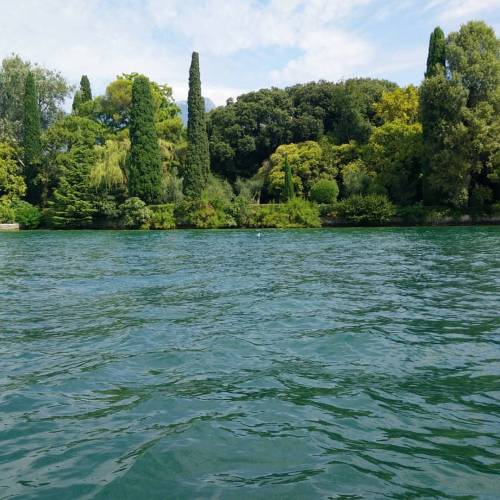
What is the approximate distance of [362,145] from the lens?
42.1 m

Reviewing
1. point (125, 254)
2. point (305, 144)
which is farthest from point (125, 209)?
point (125, 254)

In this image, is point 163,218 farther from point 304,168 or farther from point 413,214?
point 413,214

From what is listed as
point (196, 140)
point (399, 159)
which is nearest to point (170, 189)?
point (196, 140)

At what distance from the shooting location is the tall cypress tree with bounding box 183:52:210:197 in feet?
129

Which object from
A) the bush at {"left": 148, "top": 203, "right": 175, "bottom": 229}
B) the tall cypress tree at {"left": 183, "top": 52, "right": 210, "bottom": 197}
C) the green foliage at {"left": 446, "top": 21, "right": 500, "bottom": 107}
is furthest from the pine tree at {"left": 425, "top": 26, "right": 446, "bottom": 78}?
the bush at {"left": 148, "top": 203, "right": 175, "bottom": 229}

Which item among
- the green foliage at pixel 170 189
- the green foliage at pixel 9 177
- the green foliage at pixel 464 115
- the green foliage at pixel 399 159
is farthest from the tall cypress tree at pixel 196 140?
the green foliage at pixel 464 115

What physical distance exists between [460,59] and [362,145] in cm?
1159

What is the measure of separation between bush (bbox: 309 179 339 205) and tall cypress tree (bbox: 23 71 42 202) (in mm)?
23203

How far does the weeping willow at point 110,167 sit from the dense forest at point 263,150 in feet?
0.33

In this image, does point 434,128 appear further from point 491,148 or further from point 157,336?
point 157,336

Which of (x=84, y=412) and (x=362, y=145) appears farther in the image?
(x=362, y=145)

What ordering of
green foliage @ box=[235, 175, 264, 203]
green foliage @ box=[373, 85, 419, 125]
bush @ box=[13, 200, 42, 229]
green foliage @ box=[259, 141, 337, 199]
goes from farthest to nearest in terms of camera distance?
green foliage @ box=[235, 175, 264, 203] → green foliage @ box=[259, 141, 337, 199] → green foliage @ box=[373, 85, 419, 125] → bush @ box=[13, 200, 42, 229]

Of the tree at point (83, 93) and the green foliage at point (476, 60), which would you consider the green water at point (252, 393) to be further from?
the tree at point (83, 93)

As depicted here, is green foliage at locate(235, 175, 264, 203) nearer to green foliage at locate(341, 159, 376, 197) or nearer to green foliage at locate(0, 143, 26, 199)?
green foliage at locate(341, 159, 376, 197)
